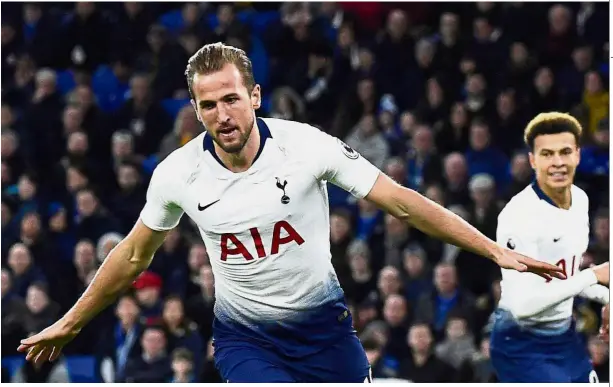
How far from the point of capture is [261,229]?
6.23m

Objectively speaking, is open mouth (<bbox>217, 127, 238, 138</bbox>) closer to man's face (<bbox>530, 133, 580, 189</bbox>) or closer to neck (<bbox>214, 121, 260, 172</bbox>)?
neck (<bbox>214, 121, 260, 172</bbox>)

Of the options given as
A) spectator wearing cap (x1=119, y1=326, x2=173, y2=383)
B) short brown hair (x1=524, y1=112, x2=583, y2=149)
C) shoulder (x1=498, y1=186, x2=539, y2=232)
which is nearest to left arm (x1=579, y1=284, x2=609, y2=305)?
shoulder (x1=498, y1=186, x2=539, y2=232)

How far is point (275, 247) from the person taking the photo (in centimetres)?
627

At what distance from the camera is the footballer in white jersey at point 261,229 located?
6066 millimetres

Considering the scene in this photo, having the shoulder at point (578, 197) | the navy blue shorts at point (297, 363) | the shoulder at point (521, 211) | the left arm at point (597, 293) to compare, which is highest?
the shoulder at point (578, 197)

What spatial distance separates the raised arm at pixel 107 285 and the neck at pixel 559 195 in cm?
242

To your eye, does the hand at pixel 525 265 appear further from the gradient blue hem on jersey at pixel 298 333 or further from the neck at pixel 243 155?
the neck at pixel 243 155

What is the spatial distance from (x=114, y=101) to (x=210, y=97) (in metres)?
9.54

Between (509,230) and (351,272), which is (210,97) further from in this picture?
(351,272)

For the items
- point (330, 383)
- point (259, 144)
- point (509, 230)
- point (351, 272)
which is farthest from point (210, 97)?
point (351, 272)

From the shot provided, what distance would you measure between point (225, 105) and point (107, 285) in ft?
3.82

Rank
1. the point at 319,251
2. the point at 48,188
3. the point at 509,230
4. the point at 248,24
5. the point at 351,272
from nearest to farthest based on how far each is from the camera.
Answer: the point at 319,251 → the point at 509,230 → the point at 351,272 → the point at 48,188 → the point at 248,24

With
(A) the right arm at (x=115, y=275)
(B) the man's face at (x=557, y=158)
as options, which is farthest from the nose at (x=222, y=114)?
(B) the man's face at (x=557, y=158)

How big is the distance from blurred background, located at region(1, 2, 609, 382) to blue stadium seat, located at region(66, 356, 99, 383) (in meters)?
0.02
